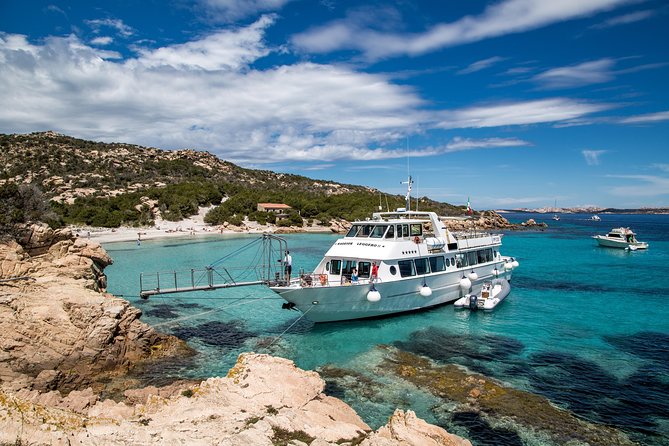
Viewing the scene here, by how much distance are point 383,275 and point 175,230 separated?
2181 inches

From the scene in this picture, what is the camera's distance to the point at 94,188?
7931 cm

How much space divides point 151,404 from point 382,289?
41.2 ft

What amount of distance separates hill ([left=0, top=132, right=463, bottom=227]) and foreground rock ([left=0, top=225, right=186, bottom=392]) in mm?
47293

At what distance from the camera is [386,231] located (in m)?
20.9

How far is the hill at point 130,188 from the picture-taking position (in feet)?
229

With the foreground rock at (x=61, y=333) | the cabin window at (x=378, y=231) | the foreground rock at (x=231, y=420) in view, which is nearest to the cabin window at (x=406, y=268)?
the cabin window at (x=378, y=231)

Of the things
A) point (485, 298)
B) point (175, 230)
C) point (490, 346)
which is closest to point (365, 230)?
point (485, 298)

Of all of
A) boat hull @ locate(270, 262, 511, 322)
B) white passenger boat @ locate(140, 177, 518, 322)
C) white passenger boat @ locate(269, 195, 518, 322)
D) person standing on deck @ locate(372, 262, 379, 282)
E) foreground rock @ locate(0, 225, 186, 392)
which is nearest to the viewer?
foreground rock @ locate(0, 225, 186, 392)

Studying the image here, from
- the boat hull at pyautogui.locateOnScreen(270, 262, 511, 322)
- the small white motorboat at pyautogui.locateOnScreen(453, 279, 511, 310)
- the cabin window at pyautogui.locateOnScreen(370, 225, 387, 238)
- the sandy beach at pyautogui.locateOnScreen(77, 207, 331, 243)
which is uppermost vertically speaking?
the cabin window at pyautogui.locateOnScreen(370, 225, 387, 238)

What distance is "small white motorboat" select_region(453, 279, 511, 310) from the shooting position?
22.6 meters

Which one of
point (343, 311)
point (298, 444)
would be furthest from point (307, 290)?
point (298, 444)

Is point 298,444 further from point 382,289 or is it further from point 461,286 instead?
point 461,286

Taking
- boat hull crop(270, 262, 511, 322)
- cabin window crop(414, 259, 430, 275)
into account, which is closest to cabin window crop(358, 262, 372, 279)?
boat hull crop(270, 262, 511, 322)

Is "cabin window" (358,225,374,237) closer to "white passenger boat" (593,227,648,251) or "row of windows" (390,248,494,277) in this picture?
"row of windows" (390,248,494,277)
